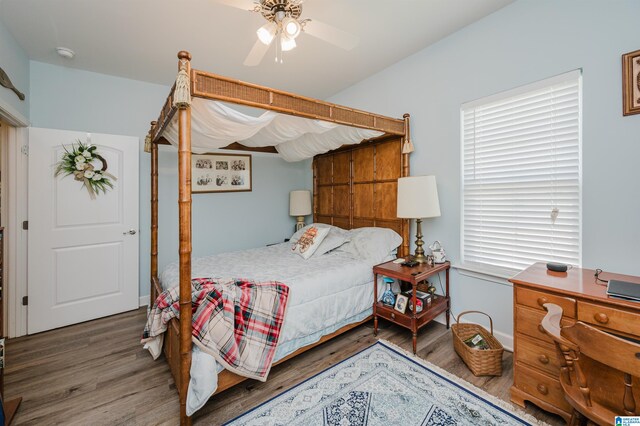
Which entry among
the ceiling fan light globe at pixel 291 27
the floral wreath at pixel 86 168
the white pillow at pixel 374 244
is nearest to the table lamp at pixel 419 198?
the white pillow at pixel 374 244

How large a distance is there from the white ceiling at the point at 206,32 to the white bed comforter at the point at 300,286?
2142 millimetres

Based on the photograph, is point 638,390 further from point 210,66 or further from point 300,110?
point 210,66

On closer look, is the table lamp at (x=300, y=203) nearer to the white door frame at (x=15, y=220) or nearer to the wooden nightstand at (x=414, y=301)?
the wooden nightstand at (x=414, y=301)

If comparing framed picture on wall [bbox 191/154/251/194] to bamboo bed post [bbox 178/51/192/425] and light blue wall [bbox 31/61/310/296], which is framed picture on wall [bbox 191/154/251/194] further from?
bamboo bed post [bbox 178/51/192/425]

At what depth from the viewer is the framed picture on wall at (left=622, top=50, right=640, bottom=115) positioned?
1.66 m

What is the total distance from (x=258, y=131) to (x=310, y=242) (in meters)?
1.30

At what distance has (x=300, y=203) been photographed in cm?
420

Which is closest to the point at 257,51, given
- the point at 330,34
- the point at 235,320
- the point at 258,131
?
the point at 330,34

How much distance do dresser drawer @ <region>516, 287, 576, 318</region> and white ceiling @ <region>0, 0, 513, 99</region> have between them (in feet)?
7.24

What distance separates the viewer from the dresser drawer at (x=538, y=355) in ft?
5.16

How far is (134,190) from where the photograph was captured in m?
3.28

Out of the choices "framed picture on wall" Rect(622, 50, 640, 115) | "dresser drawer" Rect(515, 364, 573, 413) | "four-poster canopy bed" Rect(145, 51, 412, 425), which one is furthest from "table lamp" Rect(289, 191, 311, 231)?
"framed picture on wall" Rect(622, 50, 640, 115)

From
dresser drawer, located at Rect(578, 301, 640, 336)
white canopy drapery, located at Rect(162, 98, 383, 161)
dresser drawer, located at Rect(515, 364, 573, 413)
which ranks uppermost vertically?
white canopy drapery, located at Rect(162, 98, 383, 161)

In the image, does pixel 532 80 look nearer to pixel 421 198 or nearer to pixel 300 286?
pixel 421 198
